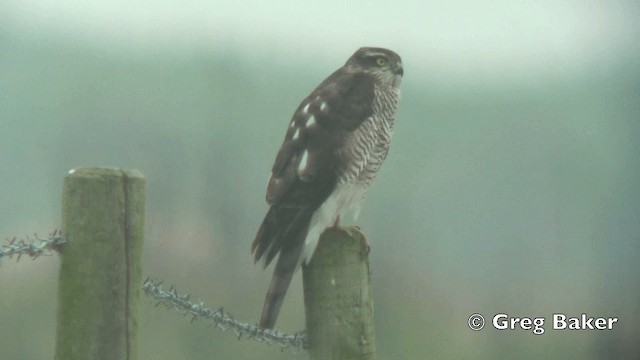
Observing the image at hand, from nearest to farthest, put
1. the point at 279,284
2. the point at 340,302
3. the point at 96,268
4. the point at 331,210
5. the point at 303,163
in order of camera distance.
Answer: the point at 96,268 < the point at 340,302 < the point at 279,284 < the point at 303,163 < the point at 331,210

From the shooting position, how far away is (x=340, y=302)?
1.29 meters

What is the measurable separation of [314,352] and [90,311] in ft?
1.20

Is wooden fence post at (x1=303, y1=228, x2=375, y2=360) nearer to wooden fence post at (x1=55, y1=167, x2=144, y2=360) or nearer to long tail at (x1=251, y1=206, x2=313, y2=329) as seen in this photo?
long tail at (x1=251, y1=206, x2=313, y2=329)

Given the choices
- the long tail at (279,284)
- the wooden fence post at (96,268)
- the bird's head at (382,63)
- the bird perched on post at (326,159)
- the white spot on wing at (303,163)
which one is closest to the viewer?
the wooden fence post at (96,268)

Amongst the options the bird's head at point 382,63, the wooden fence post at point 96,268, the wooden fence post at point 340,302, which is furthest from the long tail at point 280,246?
the bird's head at point 382,63

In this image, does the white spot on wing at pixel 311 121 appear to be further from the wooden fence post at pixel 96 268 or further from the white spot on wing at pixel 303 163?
the wooden fence post at pixel 96 268

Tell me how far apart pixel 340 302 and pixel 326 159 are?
0.50 metres

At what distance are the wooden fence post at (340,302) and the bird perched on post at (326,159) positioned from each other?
0.07m

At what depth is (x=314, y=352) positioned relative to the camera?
4.26ft

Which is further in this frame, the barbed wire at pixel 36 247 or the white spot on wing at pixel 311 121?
the white spot on wing at pixel 311 121

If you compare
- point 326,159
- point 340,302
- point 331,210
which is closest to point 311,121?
point 326,159

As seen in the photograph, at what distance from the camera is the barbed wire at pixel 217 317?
1.29 metres

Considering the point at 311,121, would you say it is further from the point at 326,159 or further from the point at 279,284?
the point at 279,284

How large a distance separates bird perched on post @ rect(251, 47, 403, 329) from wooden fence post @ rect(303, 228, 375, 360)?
7 centimetres
